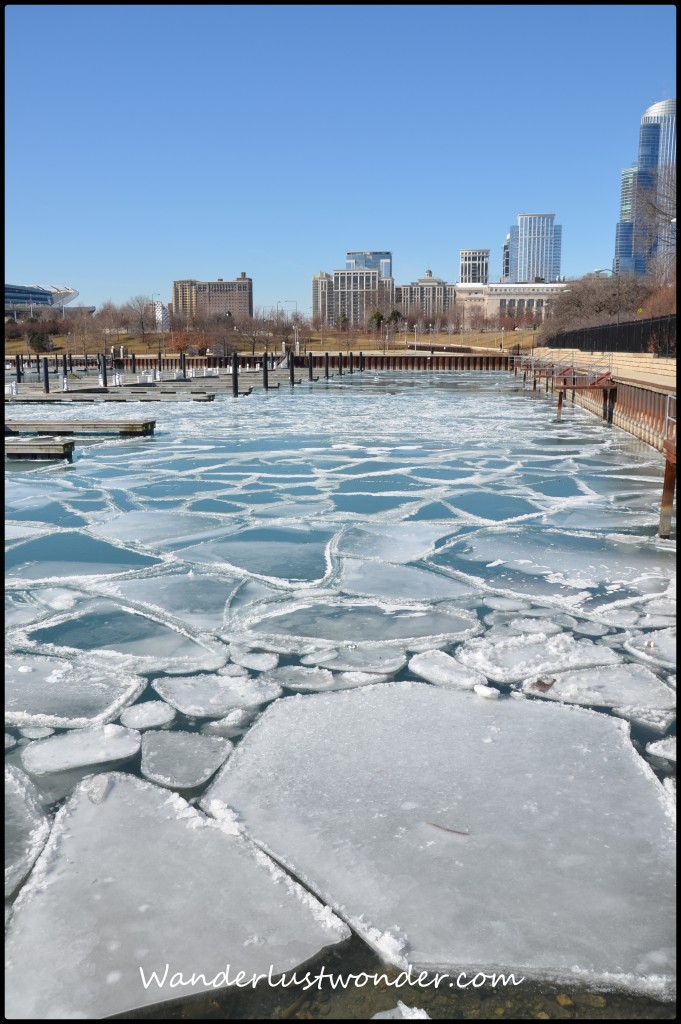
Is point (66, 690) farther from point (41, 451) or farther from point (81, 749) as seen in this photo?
point (41, 451)

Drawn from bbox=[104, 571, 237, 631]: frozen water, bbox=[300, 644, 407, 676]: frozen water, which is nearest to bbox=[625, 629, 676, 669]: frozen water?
bbox=[300, 644, 407, 676]: frozen water

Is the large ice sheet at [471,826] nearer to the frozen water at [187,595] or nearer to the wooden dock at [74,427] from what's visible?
the frozen water at [187,595]

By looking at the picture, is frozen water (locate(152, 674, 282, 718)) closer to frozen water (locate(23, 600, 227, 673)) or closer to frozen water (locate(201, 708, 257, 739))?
frozen water (locate(201, 708, 257, 739))

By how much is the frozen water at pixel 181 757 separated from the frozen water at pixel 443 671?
1.32 metres

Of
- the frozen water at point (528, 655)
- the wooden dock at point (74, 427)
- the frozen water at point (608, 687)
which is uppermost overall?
the wooden dock at point (74, 427)

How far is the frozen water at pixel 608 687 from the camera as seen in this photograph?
4.59 metres

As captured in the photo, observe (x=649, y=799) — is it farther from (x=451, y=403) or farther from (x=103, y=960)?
(x=451, y=403)

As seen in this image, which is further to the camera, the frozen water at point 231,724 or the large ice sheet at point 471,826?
the frozen water at point 231,724

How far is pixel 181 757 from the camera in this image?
402cm

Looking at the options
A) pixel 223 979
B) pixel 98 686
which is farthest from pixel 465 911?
pixel 98 686

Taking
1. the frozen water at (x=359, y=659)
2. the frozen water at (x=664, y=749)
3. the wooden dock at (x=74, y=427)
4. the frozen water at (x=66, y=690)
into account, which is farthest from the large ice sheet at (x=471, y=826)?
the wooden dock at (x=74, y=427)

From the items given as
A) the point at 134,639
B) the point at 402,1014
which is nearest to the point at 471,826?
the point at 402,1014

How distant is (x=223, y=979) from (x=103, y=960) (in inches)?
15.0

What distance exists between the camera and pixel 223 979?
8.58ft
